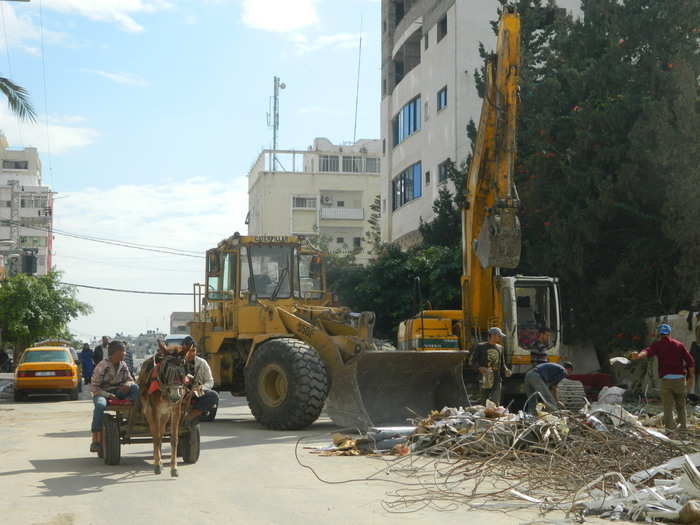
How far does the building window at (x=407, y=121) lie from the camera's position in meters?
42.6

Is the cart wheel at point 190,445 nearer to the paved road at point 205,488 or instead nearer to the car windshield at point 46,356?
the paved road at point 205,488

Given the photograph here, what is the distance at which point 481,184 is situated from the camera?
18922 millimetres

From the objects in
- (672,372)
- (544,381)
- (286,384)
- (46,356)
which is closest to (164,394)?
(286,384)

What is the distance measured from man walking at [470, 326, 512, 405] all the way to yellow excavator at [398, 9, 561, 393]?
1420 mm

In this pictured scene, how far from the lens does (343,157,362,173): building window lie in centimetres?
9425

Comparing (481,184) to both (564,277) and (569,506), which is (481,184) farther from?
(569,506)

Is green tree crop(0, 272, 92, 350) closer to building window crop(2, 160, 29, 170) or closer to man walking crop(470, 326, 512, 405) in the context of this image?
man walking crop(470, 326, 512, 405)

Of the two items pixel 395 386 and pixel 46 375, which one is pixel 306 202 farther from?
pixel 395 386

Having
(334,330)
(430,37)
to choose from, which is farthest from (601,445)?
(430,37)

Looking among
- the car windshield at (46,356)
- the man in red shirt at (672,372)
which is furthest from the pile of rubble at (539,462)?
the car windshield at (46,356)

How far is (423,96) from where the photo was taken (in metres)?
41.5

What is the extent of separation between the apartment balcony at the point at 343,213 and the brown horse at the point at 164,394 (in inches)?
3060

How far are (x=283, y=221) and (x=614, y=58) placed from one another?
66387 mm

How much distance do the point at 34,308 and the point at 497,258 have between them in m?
39.8
